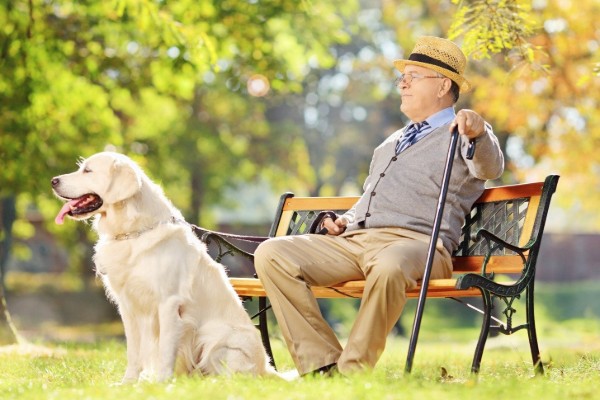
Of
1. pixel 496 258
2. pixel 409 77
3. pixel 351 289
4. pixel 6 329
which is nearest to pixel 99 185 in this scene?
pixel 351 289

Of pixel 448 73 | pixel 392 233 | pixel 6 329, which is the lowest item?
pixel 6 329

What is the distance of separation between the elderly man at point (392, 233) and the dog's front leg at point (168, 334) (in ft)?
1.92

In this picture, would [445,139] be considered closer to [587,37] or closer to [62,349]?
[62,349]

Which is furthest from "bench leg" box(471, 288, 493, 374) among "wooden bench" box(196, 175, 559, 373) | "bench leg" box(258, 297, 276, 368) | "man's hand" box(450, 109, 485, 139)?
"bench leg" box(258, 297, 276, 368)

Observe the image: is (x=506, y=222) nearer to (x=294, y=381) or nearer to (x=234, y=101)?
(x=294, y=381)

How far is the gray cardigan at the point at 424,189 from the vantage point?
5270 millimetres

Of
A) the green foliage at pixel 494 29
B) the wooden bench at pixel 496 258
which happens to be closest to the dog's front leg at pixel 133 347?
the wooden bench at pixel 496 258

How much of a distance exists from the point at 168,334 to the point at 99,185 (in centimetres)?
86

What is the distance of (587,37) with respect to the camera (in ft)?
47.6

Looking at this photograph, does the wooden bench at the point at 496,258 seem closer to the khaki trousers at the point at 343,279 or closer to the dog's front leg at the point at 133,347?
the khaki trousers at the point at 343,279

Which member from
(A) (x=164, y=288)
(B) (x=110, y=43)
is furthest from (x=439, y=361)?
(B) (x=110, y=43)

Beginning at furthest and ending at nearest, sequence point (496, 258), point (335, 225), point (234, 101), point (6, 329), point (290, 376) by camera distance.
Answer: point (234, 101)
point (6, 329)
point (335, 225)
point (496, 258)
point (290, 376)

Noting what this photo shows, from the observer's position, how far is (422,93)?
553cm

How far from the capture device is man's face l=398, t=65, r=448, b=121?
5531 millimetres
